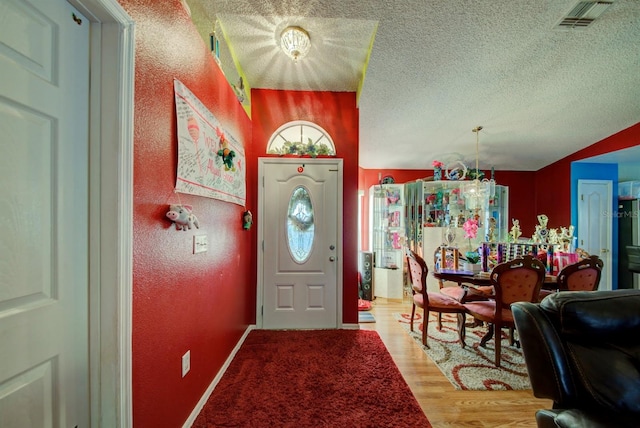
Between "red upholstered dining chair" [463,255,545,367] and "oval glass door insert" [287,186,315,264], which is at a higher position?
"oval glass door insert" [287,186,315,264]

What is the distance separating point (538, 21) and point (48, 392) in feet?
12.3

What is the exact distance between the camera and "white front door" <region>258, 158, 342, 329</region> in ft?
10.2

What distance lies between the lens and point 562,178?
4785 mm

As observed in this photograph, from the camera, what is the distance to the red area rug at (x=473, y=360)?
213 centimetres

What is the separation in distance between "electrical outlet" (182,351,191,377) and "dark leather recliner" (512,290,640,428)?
181 centimetres

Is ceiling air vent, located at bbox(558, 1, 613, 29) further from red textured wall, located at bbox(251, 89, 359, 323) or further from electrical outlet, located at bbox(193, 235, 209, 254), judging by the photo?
electrical outlet, located at bbox(193, 235, 209, 254)

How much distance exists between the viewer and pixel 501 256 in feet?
9.48

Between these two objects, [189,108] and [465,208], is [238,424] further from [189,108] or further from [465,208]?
[465,208]

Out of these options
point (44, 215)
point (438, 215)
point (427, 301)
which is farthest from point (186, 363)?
point (438, 215)

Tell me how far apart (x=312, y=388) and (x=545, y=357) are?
1.56 metres

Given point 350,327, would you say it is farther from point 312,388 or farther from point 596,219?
point 596,219

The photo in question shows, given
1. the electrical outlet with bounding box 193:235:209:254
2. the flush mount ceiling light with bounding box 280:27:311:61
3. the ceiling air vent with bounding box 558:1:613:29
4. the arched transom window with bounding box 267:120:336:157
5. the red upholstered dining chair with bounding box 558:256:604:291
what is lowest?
the red upholstered dining chair with bounding box 558:256:604:291

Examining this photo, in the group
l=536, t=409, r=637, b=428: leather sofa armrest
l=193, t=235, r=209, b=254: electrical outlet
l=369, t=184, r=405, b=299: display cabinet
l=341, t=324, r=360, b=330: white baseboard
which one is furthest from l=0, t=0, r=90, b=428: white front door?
l=369, t=184, r=405, b=299: display cabinet

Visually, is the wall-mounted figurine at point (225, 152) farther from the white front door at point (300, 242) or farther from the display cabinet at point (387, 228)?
→ the display cabinet at point (387, 228)
